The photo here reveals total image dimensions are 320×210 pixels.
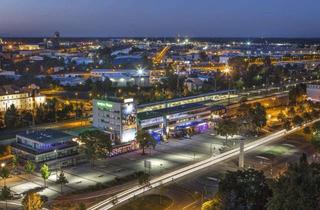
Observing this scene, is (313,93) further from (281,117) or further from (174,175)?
(174,175)

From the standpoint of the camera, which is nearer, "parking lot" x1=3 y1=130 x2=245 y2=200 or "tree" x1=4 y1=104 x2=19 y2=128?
"parking lot" x1=3 y1=130 x2=245 y2=200

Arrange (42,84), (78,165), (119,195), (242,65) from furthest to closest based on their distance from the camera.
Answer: (242,65) → (42,84) → (78,165) → (119,195)

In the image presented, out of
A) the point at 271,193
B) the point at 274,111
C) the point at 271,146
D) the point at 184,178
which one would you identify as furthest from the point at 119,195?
the point at 274,111

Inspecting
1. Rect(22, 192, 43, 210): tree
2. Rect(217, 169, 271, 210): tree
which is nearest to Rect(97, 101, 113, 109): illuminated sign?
Rect(22, 192, 43, 210): tree

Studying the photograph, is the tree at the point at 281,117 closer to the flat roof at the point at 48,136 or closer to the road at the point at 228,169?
the road at the point at 228,169

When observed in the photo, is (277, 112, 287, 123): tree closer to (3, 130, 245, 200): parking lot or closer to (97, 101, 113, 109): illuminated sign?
(3, 130, 245, 200): parking lot

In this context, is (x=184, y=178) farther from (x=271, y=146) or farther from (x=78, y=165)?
(x=271, y=146)
